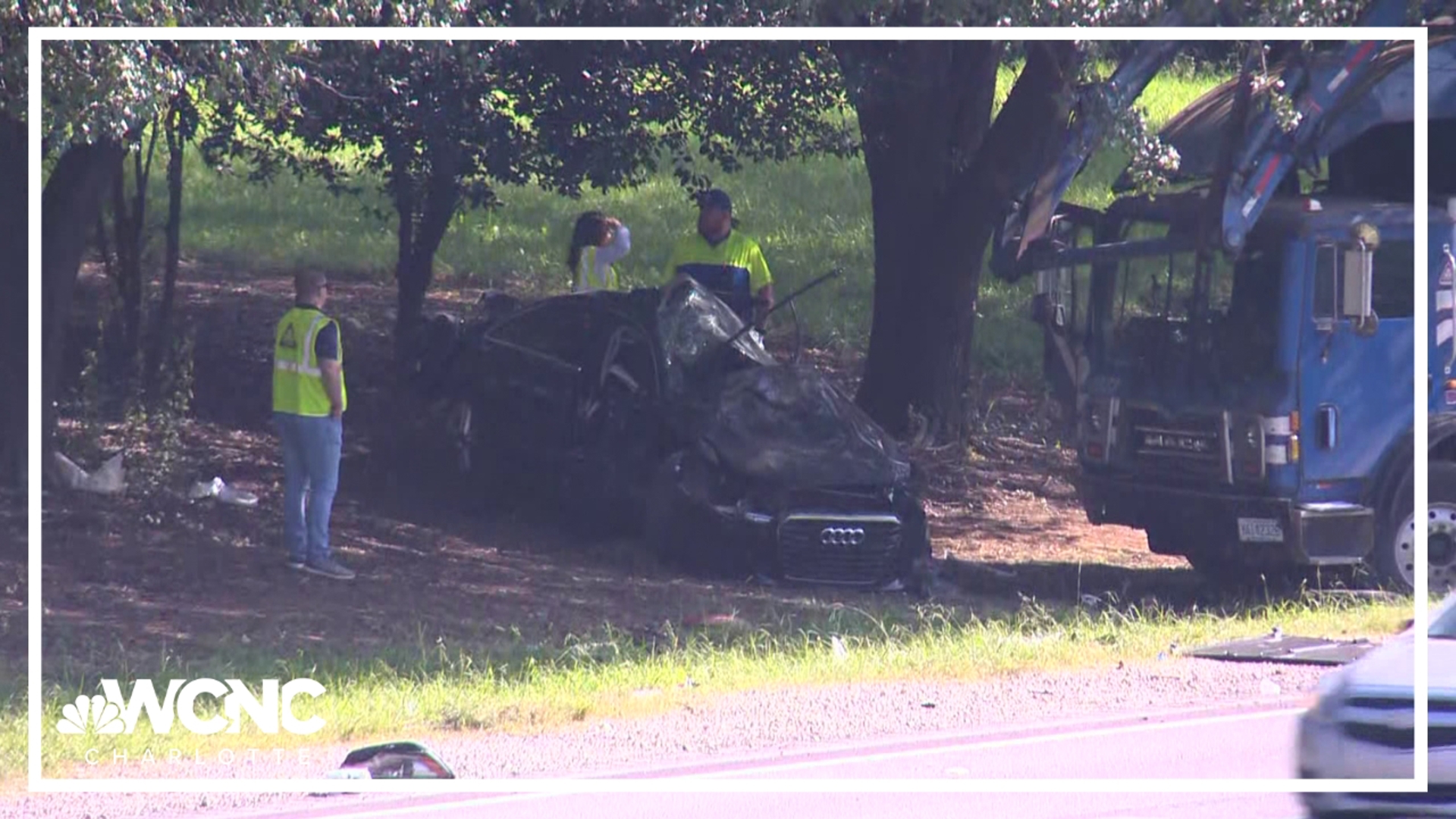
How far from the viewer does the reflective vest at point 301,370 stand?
12.7 meters

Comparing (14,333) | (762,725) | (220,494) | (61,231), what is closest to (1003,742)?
(762,725)

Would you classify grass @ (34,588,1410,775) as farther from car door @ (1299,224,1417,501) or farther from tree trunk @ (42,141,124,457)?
tree trunk @ (42,141,124,457)

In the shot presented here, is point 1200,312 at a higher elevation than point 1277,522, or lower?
higher

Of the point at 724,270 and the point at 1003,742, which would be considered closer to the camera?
the point at 1003,742

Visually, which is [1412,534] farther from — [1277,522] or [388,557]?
[388,557]

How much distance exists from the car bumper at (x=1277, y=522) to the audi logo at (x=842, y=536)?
6.37 feet

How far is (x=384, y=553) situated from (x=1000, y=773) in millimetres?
6574

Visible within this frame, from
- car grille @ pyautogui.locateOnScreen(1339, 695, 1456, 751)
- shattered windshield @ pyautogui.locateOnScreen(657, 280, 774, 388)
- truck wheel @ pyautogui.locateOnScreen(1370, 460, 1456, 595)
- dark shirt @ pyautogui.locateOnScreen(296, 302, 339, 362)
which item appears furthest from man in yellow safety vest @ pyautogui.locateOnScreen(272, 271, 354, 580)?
car grille @ pyautogui.locateOnScreen(1339, 695, 1456, 751)

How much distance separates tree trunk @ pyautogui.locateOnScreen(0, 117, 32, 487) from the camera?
1453 cm

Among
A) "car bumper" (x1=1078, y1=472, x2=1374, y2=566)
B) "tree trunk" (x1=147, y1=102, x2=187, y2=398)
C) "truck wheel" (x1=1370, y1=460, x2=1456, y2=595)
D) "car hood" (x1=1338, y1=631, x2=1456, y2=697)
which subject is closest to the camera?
"car hood" (x1=1338, y1=631, x2=1456, y2=697)

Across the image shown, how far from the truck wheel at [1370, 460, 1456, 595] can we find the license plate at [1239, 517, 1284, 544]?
0.76 m

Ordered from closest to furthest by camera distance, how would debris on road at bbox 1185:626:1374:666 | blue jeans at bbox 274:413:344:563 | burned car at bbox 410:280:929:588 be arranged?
debris on road at bbox 1185:626:1374:666
blue jeans at bbox 274:413:344:563
burned car at bbox 410:280:929:588

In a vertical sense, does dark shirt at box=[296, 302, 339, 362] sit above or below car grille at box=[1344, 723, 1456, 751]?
above

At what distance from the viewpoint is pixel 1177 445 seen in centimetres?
1313
